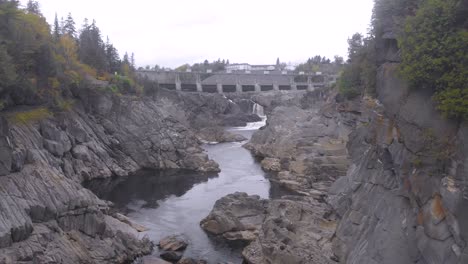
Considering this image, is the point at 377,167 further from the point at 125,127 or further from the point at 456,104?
the point at 125,127

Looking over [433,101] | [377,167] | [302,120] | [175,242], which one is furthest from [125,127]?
[433,101]

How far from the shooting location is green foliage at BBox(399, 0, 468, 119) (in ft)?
51.3

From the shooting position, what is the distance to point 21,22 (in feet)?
114

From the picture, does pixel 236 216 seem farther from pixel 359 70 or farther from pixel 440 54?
pixel 440 54

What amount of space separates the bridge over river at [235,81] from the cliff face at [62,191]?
41.0 metres

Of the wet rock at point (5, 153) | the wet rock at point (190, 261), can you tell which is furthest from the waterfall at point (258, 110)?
the wet rock at point (5, 153)

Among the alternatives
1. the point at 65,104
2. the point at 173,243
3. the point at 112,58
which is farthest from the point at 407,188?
the point at 112,58

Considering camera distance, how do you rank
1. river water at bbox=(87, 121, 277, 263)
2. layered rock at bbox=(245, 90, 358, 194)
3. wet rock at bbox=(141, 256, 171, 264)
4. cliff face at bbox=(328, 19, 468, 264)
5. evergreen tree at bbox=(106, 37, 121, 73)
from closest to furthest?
cliff face at bbox=(328, 19, 468, 264)
wet rock at bbox=(141, 256, 171, 264)
river water at bbox=(87, 121, 277, 263)
layered rock at bbox=(245, 90, 358, 194)
evergreen tree at bbox=(106, 37, 121, 73)

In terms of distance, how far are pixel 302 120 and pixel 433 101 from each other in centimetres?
4255

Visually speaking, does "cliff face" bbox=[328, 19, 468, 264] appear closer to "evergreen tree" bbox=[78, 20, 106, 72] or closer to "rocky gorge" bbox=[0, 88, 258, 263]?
"rocky gorge" bbox=[0, 88, 258, 263]

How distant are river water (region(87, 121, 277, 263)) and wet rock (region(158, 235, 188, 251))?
1.36ft

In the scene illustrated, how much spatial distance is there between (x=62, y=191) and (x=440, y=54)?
20952 mm

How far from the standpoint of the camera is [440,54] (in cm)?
1653

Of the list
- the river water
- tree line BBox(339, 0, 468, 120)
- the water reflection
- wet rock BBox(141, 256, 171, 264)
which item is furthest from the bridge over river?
tree line BBox(339, 0, 468, 120)
